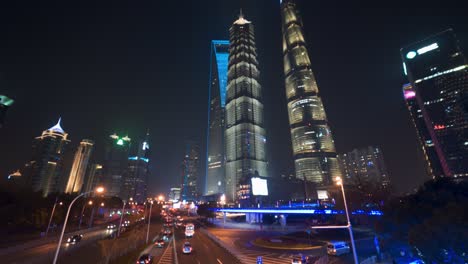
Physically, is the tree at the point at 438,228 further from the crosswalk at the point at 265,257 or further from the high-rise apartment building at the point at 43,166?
the high-rise apartment building at the point at 43,166

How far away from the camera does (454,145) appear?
5379 inches

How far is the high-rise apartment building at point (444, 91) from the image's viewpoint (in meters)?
135

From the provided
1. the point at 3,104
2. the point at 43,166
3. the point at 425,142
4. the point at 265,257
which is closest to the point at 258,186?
the point at 265,257

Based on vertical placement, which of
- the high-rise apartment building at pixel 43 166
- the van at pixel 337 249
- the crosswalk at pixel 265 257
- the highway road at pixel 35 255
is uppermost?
the high-rise apartment building at pixel 43 166

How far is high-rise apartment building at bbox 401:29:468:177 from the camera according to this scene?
443ft

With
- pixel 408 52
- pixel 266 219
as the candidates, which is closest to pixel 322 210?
pixel 266 219

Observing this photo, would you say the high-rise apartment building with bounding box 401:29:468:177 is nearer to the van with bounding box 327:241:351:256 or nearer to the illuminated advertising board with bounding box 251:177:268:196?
the illuminated advertising board with bounding box 251:177:268:196

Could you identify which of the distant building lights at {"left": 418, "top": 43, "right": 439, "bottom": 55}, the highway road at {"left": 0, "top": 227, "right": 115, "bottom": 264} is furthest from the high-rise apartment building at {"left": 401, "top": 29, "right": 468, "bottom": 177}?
the highway road at {"left": 0, "top": 227, "right": 115, "bottom": 264}

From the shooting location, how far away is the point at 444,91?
145m

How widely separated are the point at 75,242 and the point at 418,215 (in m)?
63.9

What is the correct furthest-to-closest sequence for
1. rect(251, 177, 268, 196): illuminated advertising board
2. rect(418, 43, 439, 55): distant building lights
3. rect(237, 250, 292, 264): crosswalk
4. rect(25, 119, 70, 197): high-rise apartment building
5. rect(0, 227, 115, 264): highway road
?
1. rect(25, 119, 70, 197): high-rise apartment building
2. rect(251, 177, 268, 196): illuminated advertising board
3. rect(418, 43, 439, 55): distant building lights
4. rect(237, 250, 292, 264): crosswalk
5. rect(0, 227, 115, 264): highway road

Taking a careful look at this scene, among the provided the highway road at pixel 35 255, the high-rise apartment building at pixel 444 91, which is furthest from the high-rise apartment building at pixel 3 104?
the high-rise apartment building at pixel 444 91

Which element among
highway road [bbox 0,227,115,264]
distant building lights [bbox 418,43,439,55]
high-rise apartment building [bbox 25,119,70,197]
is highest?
distant building lights [bbox 418,43,439,55]

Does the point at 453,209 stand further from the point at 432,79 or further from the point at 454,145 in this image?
the point at 432,79
